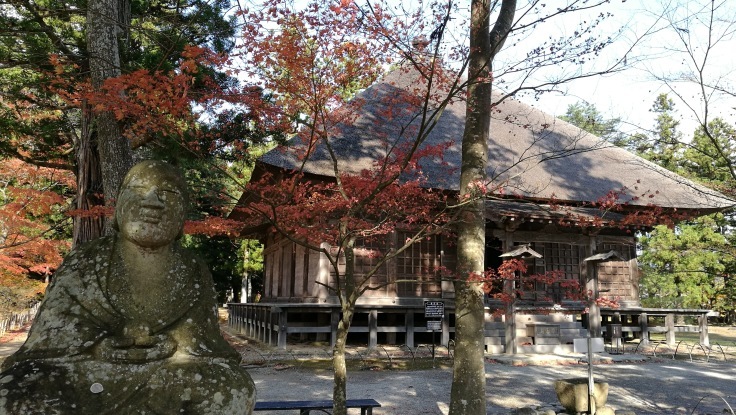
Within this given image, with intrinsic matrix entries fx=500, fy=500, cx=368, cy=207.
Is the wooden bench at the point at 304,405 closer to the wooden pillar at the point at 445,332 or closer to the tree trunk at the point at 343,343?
the tree trunk at the point at 343,343

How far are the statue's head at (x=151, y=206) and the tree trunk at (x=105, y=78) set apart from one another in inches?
170

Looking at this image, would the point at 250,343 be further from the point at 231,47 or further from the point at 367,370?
the point at 231,47

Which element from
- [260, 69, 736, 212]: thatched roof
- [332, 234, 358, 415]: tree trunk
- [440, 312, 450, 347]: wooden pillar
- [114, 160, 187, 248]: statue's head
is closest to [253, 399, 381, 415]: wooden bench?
[332, 234, 358, 415]: tree trunk

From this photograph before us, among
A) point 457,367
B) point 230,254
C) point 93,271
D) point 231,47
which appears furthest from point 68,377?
point 230,254

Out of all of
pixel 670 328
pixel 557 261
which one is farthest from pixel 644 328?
pixel 557 261

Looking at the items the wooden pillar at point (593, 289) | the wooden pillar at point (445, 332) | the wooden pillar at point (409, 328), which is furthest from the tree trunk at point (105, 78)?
the wooden pillar at point (593, 289)

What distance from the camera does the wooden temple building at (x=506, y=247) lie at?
1241 centimetres

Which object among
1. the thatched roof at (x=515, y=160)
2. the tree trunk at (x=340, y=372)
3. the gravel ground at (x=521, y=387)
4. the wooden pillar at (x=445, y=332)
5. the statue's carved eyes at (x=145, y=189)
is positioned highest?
the thatched roof at (x=515, y=160)

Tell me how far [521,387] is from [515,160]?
810cm

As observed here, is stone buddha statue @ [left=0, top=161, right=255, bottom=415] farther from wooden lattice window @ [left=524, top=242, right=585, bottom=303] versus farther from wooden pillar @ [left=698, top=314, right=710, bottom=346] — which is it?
wooden pillar @ [left=698, top=314, right=710, bottom=346]

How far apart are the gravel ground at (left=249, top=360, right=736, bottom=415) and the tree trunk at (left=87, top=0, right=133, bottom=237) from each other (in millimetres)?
3833

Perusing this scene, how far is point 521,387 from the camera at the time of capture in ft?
27.9

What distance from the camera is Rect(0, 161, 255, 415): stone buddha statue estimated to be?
2.66 metres

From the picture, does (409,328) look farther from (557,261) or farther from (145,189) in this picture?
(145,189)
